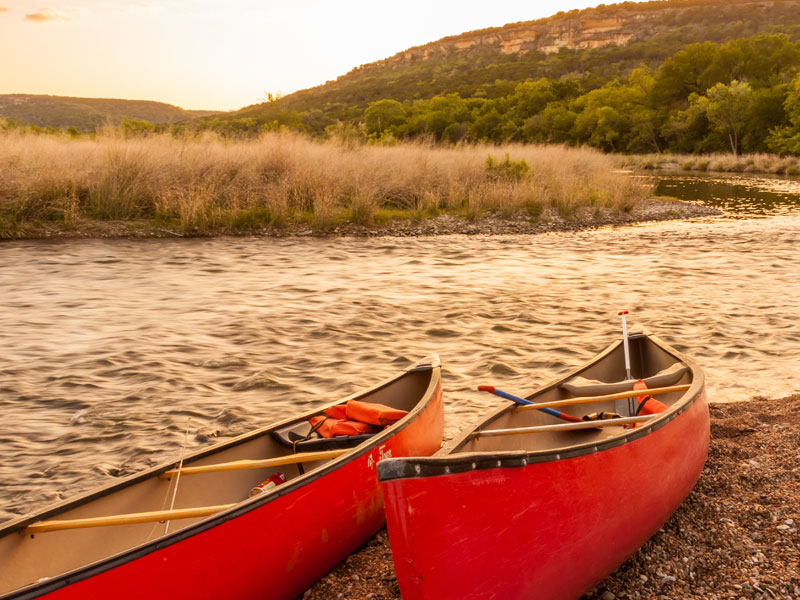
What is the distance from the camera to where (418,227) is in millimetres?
17344

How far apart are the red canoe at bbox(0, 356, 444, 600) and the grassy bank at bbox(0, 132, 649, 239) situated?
12.6 m

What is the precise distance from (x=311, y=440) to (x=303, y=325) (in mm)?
5193

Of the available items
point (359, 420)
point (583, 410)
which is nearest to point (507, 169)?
A: point (583, 410)

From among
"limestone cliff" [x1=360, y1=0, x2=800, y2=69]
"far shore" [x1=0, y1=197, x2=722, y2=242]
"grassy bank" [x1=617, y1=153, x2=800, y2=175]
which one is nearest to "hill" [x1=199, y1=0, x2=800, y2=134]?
"limestone cliff" [x1=360, y1=0, x2=800, y2=69]

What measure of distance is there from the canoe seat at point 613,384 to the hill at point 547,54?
44394 mm

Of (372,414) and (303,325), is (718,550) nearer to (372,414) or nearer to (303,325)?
(372,414)

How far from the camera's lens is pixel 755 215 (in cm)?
2059

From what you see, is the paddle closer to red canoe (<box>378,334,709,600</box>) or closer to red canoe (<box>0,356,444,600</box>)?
red canoe (<box>378,334,709,600</box>)

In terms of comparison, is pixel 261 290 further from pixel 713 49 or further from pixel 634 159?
pixel 713 49

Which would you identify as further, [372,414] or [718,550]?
[372,414]

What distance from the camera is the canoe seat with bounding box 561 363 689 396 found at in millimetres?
4973

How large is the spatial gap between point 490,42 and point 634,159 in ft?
366

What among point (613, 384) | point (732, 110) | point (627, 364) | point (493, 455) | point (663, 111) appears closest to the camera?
point (493, 455)

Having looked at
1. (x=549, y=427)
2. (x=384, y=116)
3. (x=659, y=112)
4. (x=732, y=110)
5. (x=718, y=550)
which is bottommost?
(x=718, y=550)
